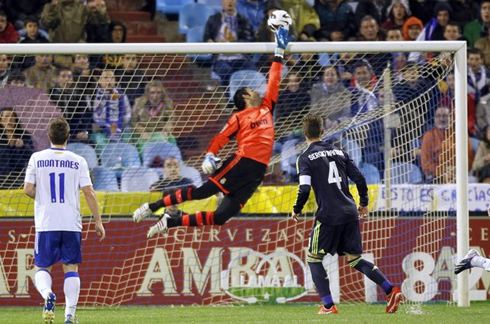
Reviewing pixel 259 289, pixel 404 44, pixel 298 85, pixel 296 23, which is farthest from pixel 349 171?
pixel 296 23

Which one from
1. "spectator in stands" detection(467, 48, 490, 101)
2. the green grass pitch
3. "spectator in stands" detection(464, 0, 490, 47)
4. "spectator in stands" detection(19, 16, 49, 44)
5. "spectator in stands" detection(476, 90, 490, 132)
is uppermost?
"spectator in stands" detection(464, 0, 490, 47)

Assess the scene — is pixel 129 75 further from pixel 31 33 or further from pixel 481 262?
pixel 481 262

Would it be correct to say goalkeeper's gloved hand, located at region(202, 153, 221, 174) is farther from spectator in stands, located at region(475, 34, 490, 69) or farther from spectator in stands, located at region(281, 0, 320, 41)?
spectator in stands, located at region(475, 34, 490, 69)

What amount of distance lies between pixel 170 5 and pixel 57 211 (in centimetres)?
844

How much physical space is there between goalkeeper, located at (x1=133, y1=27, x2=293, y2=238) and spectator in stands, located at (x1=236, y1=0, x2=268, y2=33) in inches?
209

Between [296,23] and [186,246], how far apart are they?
554 cm

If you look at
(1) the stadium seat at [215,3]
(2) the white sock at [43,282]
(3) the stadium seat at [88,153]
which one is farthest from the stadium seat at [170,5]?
(2) the white sock at [43,282]

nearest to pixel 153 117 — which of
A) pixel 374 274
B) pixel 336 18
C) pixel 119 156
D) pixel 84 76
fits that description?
pixel 119 156

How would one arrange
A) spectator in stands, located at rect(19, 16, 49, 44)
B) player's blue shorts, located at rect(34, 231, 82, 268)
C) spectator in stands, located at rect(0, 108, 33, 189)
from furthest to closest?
spectator in stands, located at rect(19, 16, 49, 44)
spectator in stands, located at rect(0, 108, 33, 189)
player's blue shorts, located at rect(34, 231, 82, 268)

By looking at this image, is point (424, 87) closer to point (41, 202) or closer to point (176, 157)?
point (176, 157)

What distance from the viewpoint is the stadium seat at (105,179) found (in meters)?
12.1

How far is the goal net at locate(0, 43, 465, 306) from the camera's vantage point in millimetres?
11953

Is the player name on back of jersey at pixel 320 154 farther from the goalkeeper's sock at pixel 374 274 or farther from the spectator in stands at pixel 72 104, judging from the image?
the spectator in stands at pixel 72 104

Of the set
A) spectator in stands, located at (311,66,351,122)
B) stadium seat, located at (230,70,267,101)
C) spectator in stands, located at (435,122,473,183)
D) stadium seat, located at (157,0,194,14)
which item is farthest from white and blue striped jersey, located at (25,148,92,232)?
stadium seat, located at (157,0,194,14)
